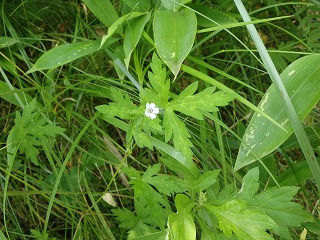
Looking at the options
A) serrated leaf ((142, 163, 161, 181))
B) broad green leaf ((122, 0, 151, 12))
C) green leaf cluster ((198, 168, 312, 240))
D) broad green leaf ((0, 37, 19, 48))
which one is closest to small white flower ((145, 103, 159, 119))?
serrated leaf ((142, 163, 161, 181))

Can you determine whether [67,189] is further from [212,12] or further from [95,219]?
[212,12]

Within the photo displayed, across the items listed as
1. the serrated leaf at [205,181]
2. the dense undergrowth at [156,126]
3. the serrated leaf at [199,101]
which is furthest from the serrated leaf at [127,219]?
the serrated leaf at [199,101]

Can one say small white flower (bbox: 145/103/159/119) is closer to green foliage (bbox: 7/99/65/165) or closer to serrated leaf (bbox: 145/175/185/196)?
serrated leaf (bbox: 145/175/185/196)

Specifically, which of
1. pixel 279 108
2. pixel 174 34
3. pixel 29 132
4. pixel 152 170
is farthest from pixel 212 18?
pixel 29 132

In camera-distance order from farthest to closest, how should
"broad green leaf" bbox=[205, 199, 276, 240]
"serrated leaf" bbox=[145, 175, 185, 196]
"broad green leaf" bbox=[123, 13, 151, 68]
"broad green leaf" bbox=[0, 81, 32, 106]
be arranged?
"broad green leaf" bbox=[0, 81, 32, 106]
"broad green leaf" bbox=[123, 13, 151, 68]
"serrated leaf" bbox=[145, 175, 185, 196]
"broad green leaf" bbox=[205, 199, 276, 240]

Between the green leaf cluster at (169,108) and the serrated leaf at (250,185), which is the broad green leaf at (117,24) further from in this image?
the serrated leaf at (250,185)
